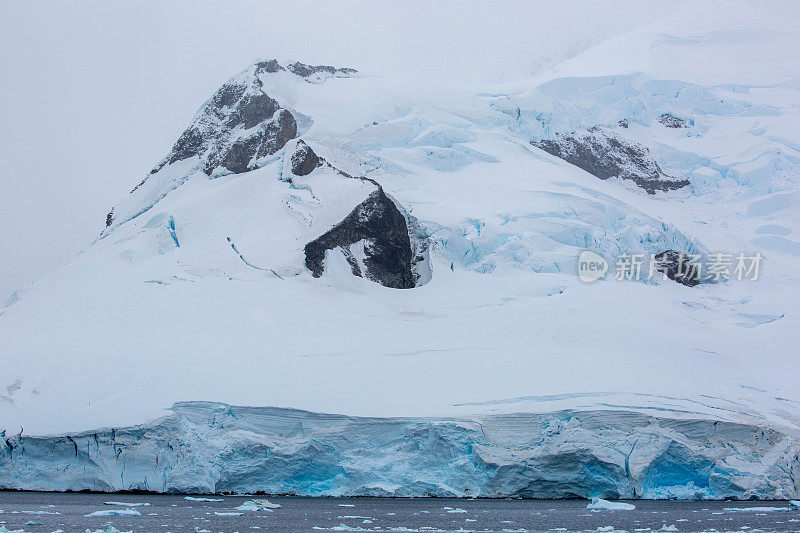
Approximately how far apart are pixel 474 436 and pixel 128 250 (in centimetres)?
1483

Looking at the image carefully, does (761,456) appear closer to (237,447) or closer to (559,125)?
(237,447)

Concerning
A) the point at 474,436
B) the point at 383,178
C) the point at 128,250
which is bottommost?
the point at 474,436

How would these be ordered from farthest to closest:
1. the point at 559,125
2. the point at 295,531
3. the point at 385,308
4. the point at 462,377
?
the point at 559,125 < the point at 385,308 < the point at 462,377 < the point at 295,531

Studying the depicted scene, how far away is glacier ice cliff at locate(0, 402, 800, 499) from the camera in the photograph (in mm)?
19391

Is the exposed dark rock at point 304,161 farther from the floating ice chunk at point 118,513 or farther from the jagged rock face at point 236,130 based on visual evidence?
the floating ice chunk at point 118,513

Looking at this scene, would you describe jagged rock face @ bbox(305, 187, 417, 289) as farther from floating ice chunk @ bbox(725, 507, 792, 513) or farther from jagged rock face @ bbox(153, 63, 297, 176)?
floating ice chunk @ bbox(725, 507, 792, 513)

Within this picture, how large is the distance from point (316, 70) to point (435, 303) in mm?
21213

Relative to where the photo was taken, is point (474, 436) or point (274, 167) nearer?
point (474, 436)

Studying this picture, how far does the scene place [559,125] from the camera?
39.8 meters

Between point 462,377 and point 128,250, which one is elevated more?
point 128,250

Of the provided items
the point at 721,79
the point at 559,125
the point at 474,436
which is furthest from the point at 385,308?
the point at 721,79

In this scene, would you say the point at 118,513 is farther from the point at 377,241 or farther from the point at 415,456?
the point at 377,241

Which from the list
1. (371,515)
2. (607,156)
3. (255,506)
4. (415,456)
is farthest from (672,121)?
(255,506)

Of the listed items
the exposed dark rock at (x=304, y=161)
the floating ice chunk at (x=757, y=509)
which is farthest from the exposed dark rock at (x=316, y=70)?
the floating ice chunk at (x=757, y=509)
